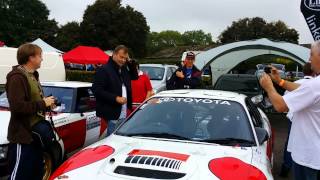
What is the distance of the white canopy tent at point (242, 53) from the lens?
17.6 metres

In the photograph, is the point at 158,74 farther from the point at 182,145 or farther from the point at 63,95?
the point at 182,145

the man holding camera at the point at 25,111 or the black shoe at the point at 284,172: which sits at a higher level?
the man holding camera at the point at 25,111

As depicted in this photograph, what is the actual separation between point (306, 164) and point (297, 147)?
161 mm

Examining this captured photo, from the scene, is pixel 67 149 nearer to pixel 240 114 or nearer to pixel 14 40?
pixel 240 114

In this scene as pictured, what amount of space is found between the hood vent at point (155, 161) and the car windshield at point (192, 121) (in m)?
0.76

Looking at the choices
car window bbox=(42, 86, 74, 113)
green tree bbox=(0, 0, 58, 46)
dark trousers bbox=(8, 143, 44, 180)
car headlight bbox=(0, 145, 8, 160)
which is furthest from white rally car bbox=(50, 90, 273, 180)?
green tree bbox=(0, 0, 58, 46)

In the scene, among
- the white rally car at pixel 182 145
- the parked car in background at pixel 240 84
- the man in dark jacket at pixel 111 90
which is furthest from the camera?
the parked car in background at pixel 240 84

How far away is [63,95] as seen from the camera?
7574mm

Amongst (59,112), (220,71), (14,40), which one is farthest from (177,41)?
(59,112)

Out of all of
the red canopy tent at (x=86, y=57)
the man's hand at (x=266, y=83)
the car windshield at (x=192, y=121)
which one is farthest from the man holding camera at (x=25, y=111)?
the red canopy tent at (x=86, y=57)

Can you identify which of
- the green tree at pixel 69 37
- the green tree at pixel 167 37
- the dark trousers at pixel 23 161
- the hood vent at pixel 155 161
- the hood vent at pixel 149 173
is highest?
the green tree at pixel 167 37

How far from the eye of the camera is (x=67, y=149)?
22.9ft

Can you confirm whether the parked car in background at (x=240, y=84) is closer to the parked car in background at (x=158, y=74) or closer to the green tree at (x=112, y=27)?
the parked car in background at (x=158, y=74)

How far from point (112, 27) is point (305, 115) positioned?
6017cm
